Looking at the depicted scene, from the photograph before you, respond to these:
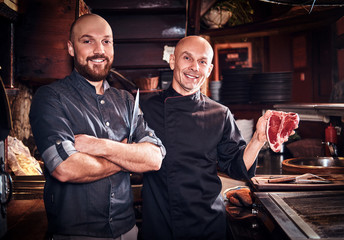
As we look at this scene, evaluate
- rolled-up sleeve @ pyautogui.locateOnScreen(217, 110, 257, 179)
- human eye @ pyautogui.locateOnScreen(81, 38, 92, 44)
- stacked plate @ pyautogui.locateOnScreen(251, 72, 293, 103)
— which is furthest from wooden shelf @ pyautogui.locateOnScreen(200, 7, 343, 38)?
human eye @ pyautogui.locateOnScreen(81, 38, 92, 44)

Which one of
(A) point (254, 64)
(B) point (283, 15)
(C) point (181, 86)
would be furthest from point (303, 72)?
(C) point (181, 86)

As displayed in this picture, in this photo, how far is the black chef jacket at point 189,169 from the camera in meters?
1.78

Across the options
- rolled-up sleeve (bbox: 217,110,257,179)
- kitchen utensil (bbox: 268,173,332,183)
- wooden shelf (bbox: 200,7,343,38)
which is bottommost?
kitchen utensil (bbox: 268,173,332,183)

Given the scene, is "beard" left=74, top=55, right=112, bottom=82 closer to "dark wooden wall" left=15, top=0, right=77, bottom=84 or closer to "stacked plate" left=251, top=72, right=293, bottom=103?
"dark wooden wall" left=15, top=0, right=77, bottom=84

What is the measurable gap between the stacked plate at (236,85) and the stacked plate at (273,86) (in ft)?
0.77

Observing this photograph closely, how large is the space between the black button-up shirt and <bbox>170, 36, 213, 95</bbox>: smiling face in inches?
15.4

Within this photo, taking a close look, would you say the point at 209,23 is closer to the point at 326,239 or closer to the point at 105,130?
the point at 105,130

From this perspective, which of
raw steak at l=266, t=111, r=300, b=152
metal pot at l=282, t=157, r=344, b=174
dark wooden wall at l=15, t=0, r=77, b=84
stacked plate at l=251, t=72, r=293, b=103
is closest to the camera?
raw steak at l=266, t=111, r=300, b=152

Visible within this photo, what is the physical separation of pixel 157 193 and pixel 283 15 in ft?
11.2

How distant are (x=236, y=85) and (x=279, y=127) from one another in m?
2.18

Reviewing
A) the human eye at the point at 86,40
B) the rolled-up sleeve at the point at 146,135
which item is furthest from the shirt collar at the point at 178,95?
the human eye at the point at 86,40

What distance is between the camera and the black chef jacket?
5.84 feet

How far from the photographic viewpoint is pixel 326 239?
1.20 m

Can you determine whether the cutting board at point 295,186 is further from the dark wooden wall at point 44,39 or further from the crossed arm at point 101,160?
the dark wooden wall at point 44,39
